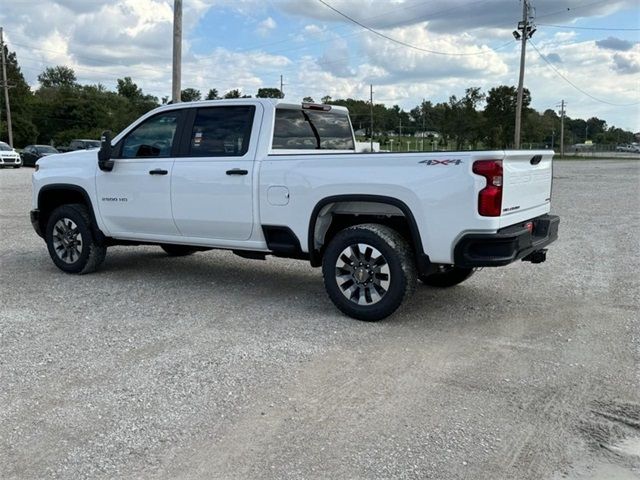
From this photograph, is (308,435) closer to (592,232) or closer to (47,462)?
(47,462)

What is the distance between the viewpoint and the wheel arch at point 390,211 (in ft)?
17.5

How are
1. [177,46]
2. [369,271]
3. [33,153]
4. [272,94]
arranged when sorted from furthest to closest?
[33,153] < [177,46] < [272,94] < [369,271]

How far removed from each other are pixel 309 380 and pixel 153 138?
3.82m

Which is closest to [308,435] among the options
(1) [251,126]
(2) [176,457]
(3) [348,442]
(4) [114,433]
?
(3) [348,442]

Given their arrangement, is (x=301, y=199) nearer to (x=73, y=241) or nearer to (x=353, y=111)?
(x=73, y=241)

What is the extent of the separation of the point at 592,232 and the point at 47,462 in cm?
1027

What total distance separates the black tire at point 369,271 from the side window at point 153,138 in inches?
91.4

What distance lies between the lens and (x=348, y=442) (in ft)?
11.3

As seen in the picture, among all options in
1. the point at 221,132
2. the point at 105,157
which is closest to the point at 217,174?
the point at 221,132

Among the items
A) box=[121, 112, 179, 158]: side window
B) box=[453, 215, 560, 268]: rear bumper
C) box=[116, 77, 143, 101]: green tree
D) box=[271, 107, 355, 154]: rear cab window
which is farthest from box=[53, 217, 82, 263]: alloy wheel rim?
box=[116, 77, 143, 101]: green tree

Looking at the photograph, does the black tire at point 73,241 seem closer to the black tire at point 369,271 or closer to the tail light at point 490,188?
the black tire at point 369,271

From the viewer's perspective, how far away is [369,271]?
561cm

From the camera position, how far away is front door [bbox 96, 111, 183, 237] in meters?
6.77

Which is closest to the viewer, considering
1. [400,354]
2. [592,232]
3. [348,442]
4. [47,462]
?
[47,462]
